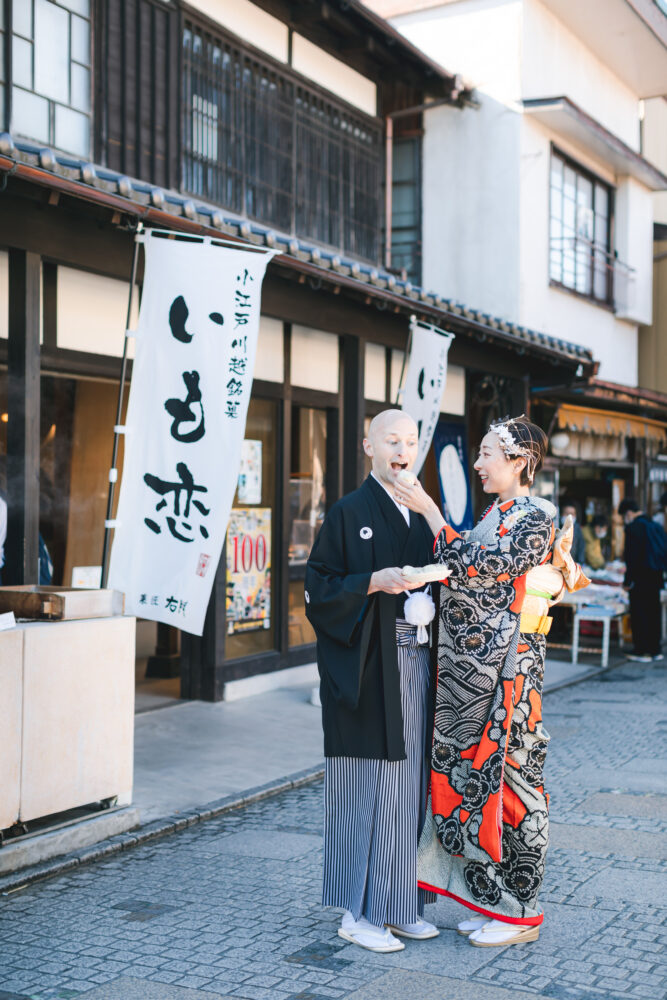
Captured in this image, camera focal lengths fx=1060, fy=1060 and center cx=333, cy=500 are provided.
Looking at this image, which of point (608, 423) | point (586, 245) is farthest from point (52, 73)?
point (608, 423)

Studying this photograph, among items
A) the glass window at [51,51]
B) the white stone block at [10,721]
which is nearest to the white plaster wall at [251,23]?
the glass window at [51,51]

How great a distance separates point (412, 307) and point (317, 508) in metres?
2.47

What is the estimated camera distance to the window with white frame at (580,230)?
17031 millimetres

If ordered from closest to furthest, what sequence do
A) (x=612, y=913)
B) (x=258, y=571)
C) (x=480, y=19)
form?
(x=612, y=913) < (x=258, y=571) < (x=480, y=19)

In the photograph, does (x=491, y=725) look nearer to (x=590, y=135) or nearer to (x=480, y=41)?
(x=480, y=41)

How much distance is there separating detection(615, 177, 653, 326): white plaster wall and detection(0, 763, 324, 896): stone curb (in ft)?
47.3

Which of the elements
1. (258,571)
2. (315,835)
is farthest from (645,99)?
(315,835)

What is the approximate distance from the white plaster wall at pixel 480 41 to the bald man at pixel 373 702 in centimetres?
1280

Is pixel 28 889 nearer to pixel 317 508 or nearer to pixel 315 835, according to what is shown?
pixel 315 835

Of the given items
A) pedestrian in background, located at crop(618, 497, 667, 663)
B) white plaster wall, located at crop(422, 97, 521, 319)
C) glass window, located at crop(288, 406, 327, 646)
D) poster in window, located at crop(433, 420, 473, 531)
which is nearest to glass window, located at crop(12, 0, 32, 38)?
glass window, located at crop(288, 406, 327, 646)

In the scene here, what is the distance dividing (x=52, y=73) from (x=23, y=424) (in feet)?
10.7

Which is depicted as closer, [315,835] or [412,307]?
[315,835]

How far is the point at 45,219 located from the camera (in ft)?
24.3

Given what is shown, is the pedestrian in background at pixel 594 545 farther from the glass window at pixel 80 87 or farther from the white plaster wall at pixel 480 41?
the glass window at pixel 80 87
